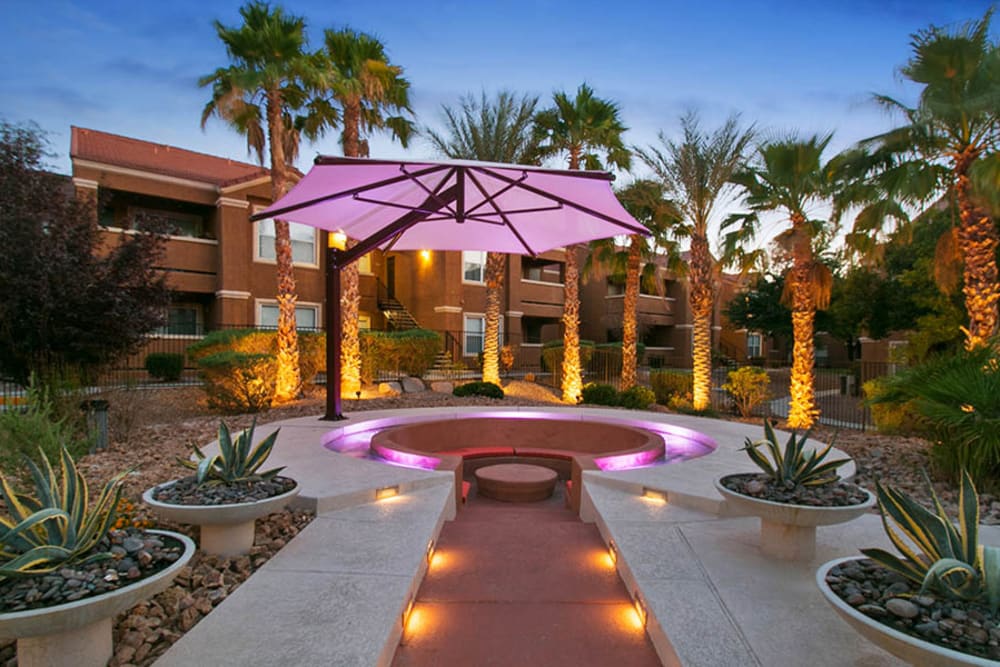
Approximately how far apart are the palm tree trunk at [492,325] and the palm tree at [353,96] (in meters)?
4.39

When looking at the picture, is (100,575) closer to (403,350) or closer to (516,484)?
(516,484)

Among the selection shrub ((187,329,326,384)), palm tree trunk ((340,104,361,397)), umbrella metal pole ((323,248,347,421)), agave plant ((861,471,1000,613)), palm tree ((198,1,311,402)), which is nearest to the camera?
agave plant ((861,471,1000,613))

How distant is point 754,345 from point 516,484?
4357cm

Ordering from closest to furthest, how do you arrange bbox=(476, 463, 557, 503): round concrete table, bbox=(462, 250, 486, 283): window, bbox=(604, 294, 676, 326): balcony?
bbox=(476, 463, 557, 503): round concrete table
bbox=(462, 250, 486, 283): window
bbox=(604, 294, 676, 326): balcony

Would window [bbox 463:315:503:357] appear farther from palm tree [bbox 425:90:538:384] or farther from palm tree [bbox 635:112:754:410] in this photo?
palm tree [bbox 635:112:754:410]

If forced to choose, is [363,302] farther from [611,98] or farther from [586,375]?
[611,98]

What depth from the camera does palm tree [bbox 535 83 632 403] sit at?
15055 mm

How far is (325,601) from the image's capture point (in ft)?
9.86

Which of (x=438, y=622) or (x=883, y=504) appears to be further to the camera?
(x=438, y=622)

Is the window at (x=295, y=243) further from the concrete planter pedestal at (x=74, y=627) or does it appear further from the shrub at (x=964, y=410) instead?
the shrub at (x=964, y=410)

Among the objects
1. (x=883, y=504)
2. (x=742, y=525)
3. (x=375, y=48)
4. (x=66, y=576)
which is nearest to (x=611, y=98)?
(x=375, y=48)

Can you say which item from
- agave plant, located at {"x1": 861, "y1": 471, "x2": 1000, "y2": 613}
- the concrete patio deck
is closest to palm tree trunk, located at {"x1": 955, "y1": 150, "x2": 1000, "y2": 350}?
the concrete patio deck

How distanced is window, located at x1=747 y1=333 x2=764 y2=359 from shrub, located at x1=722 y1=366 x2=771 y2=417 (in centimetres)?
3163

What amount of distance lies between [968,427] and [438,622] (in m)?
5.30
